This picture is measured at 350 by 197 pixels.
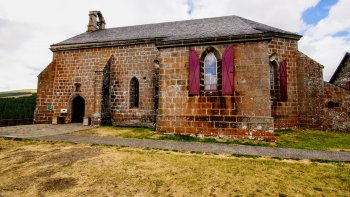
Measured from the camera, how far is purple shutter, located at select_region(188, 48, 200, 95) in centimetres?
957

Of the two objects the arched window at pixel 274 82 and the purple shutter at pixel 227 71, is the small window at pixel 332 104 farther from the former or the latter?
the purple shutter at pixel 227 71

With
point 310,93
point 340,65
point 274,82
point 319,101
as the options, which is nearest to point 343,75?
point 340,65

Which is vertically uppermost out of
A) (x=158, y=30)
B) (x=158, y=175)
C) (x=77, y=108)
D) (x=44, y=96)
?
(x=158, y=30)

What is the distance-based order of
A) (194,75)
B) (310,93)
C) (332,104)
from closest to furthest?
(194,75) < (332,104) < (310,93)

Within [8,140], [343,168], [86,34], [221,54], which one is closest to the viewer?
[343,168]

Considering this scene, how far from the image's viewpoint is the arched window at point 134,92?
45.9 ft

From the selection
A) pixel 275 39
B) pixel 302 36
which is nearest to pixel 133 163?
pixel 275 39

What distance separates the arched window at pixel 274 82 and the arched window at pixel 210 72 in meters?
4.52

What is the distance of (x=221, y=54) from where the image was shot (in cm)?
955

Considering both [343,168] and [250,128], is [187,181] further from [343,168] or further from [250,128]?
[250,128]

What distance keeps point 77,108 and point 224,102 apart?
12.1 m

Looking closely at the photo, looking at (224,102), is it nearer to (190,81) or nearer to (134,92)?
(190,81)

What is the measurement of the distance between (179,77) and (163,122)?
242 centimetres

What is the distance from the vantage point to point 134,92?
14.1m
